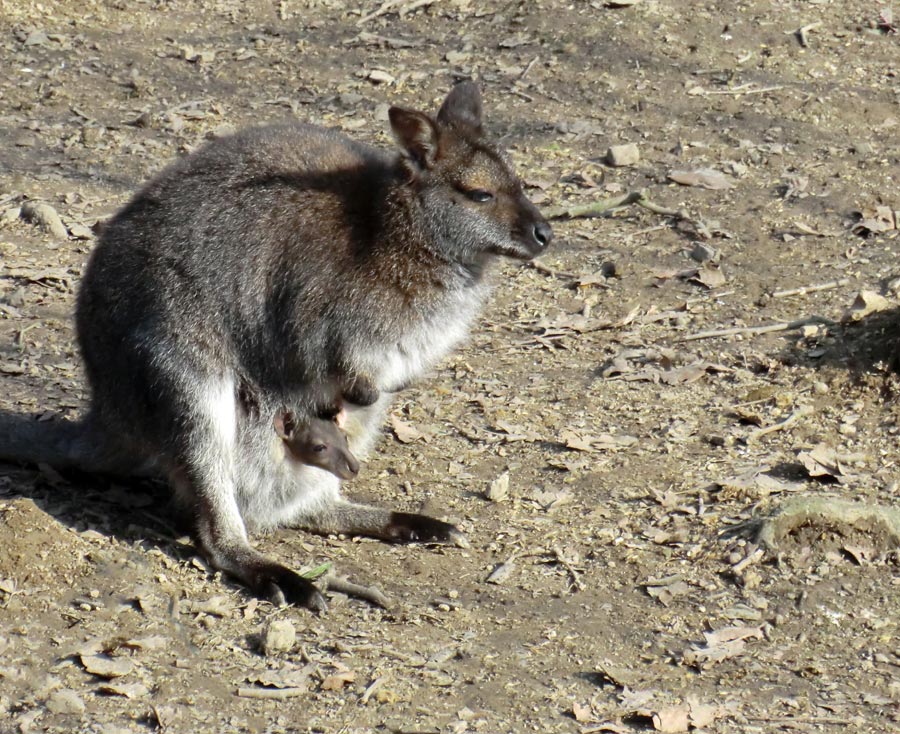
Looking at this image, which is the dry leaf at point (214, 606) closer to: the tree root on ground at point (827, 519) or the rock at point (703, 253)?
the tree root on ground at point (827, 519)

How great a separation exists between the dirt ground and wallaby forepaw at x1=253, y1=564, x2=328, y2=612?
0.05m

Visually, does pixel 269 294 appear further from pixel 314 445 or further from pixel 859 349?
pixel 859 349

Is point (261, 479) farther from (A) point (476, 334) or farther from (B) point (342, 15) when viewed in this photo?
(B) point (342, 15)

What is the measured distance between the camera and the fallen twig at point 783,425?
553 centimetres

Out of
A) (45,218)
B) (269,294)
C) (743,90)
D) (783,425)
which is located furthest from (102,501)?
(743,90)

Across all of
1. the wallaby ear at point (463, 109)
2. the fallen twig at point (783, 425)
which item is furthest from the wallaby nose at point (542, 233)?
the fallen twig at point (783, 425)

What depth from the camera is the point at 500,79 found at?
8719 millimetres

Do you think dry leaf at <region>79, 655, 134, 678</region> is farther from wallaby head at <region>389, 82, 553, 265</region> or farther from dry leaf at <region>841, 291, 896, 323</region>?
dry leaf at <region>841, 291, 896, 323</region>

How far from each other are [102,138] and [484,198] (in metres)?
4.11

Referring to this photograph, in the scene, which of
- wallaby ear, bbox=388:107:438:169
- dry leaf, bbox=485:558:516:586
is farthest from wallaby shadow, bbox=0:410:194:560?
wallaby ear, bbox=388:107:438:169

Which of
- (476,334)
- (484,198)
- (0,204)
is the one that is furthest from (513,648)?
(0,204)

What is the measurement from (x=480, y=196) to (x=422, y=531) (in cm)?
127

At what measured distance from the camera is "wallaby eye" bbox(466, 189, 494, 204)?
191 inches

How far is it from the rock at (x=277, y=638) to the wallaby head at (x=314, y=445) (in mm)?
847
